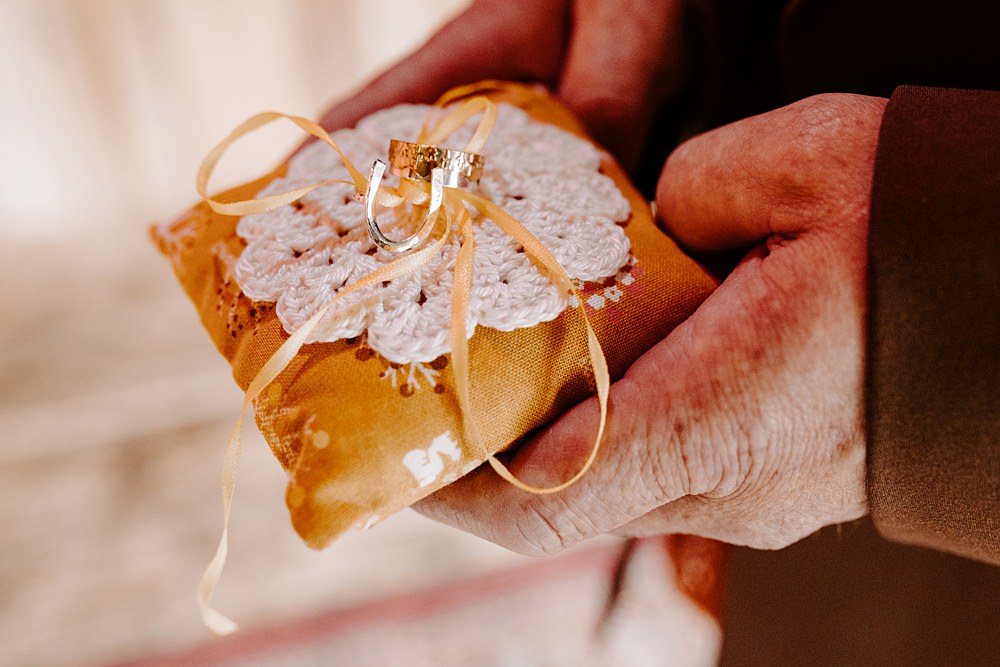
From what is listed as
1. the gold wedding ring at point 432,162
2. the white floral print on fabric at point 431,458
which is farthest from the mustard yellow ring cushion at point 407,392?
the gold wedding ring at point 432,162

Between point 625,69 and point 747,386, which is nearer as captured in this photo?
point 747,386

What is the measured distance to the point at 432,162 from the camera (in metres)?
0.51

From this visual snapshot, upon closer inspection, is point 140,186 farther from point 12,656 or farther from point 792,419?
point 792,419

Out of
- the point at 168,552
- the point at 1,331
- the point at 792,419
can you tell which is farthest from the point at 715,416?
the point at 1,331

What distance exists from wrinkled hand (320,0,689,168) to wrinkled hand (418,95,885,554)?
0.83 ft

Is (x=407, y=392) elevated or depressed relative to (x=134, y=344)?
elevated

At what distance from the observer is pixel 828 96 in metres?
0.50

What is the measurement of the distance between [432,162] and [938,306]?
33cm

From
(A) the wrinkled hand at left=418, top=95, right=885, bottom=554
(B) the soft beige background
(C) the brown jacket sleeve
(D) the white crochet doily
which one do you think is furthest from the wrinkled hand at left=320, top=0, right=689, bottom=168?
(B) the soft beige background

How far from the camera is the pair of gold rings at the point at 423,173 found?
498 millimetres

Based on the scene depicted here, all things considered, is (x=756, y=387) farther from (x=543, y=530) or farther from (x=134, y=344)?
(x=134, y=344)

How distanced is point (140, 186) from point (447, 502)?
1.43m

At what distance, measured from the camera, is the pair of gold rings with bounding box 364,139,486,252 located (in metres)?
0.50

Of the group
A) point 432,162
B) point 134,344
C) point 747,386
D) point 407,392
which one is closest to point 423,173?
point 432,162
